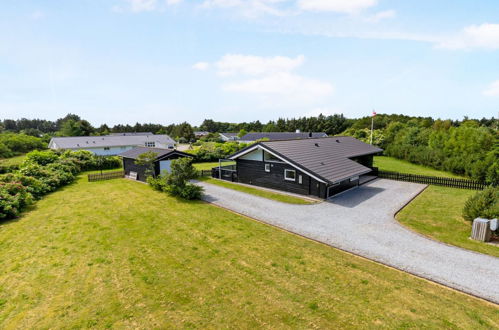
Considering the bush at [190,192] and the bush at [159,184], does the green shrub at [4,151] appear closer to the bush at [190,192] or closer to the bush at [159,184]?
the bush at [159,184]

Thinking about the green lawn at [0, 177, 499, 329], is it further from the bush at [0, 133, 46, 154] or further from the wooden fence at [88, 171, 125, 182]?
the bush at [0, 133, 46, 154]

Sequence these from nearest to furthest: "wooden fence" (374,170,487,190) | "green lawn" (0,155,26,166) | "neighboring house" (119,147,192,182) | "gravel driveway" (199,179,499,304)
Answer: "gravel driveway" (199,179,499,304) → "wooden fence" (374,170,487,190) → "neighboring house" (119,147,192,182) → "green lawn" (0,155,26,166)

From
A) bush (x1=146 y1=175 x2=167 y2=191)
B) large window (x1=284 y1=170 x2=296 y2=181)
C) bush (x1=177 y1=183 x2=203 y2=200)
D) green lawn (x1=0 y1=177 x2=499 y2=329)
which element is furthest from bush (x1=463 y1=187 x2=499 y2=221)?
bush (x1=146 y1=175 x2=167 y2=191)

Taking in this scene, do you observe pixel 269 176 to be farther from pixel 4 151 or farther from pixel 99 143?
pixel 4 151

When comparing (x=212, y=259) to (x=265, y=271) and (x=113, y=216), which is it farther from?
(x=113, y=216)

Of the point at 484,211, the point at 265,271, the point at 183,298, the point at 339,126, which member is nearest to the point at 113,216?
the point at 183,298

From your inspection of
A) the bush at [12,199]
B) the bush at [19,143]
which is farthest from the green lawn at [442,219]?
the bush at [19,143]
